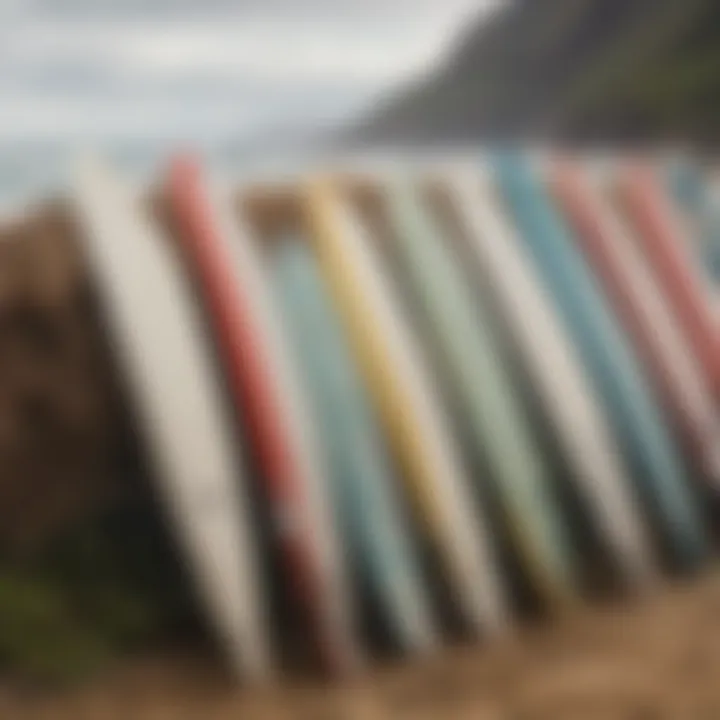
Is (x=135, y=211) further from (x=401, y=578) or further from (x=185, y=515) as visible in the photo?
(x=401, y=578)

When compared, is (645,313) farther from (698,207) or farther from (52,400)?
(52,400)

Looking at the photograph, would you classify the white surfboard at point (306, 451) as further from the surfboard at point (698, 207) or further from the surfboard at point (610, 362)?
the surfboard at point (698, 207)

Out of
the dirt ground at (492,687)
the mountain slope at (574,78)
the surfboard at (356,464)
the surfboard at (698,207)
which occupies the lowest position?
the dirt ground at (492,687)

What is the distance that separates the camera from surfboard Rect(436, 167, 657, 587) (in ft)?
6.68

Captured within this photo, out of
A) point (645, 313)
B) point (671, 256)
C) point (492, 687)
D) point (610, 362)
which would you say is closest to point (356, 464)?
point (492, 687)

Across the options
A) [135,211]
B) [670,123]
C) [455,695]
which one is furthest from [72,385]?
[670,123]

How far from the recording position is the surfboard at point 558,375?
6.68 feet

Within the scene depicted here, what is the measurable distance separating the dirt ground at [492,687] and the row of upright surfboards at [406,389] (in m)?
0.05

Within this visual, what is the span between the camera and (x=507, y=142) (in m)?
2.31

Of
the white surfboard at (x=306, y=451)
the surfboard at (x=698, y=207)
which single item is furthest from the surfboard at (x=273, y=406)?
the surfboard at (x=698, y=207)

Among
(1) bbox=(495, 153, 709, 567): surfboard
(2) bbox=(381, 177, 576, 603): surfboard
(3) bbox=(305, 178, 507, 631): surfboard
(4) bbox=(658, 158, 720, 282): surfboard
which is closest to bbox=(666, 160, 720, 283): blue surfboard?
(4) bbox=(658, 158, 720, 282): surfboard

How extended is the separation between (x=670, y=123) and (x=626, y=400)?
57cm

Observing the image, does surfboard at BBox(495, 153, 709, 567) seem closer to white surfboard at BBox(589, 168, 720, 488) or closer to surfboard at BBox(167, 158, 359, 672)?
white surfboard at BBox(589, 168, 720, 488)

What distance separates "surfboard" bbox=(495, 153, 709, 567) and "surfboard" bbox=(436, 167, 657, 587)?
0.02m
